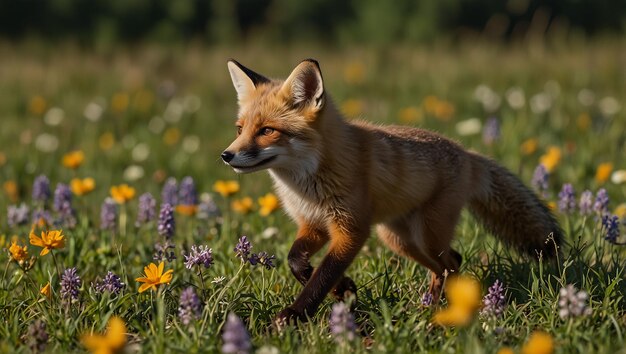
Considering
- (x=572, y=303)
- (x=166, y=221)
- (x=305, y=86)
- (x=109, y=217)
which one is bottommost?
(x=109, y=217)

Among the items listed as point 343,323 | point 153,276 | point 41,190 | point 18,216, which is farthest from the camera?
point 41,190

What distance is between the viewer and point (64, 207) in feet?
17.6

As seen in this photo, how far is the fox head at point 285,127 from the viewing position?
13.4 ft

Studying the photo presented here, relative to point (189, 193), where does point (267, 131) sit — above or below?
above

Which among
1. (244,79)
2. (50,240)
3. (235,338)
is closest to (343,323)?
(235,338)

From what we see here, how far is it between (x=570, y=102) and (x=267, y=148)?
20.4 ft

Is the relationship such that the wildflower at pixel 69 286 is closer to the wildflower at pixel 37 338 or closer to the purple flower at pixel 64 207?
the wildflower at pixel 37 338

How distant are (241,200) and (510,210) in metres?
2.55

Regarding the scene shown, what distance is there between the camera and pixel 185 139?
9.11 metres

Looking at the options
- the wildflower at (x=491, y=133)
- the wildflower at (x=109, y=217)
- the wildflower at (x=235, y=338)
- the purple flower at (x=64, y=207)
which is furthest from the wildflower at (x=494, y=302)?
the wildflower at (x=491, y=133)

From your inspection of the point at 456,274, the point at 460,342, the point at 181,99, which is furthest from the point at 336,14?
the point at 460,342

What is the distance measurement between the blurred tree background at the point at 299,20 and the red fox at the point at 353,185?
34.9 feet

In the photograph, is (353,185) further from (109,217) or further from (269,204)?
(109,217)

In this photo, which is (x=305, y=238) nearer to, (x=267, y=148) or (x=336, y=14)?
(x=267, y=148)
